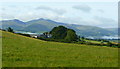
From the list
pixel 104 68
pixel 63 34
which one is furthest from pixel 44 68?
pixel 63 34

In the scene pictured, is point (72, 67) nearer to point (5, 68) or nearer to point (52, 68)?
point (52, 68)

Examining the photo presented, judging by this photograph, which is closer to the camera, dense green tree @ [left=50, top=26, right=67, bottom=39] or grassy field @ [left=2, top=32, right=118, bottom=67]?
grassy field @ [left=2, top=32, right=118, bottom=67]

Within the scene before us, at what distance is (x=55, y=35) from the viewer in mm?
125062

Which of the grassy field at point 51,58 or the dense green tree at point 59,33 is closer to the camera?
the grassy field at point 51,58

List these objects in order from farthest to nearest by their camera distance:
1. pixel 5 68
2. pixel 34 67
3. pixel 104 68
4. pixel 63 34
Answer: pixel 63 34
pixel 104 68
pixel 34 67
pixel 5 68

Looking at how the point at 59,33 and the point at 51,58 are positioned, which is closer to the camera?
the point at 51,58

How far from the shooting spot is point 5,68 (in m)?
13.9

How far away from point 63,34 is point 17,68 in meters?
109

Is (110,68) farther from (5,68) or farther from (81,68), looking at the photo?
(5,68)

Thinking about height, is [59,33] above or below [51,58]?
above

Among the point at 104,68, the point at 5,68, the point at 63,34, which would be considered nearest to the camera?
the point at 5,68

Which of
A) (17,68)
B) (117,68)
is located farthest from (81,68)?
(17,68)

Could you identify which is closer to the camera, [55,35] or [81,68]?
[81,68]

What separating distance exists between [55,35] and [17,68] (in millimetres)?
110870
